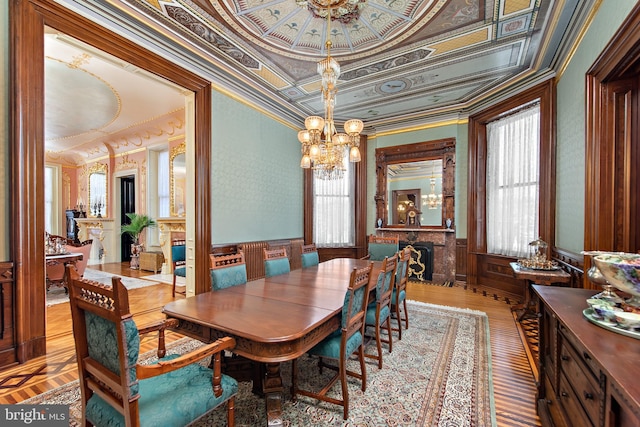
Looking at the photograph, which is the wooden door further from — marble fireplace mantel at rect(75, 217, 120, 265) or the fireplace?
the fireplace

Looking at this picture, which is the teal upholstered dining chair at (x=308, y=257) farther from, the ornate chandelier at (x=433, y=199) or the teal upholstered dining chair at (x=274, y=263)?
the ornate chandelier at (x=433, y=199)

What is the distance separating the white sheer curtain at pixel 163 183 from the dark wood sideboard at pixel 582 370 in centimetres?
743

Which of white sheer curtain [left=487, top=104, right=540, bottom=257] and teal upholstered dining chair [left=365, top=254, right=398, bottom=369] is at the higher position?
white sheer curtain [left=487, top=104, right=540, bottom=257]

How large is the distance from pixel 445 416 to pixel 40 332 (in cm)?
346

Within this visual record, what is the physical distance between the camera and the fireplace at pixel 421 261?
5.54 m

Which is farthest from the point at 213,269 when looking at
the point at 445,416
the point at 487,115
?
the point at 487,115

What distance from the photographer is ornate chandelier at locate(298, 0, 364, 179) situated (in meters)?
2.90

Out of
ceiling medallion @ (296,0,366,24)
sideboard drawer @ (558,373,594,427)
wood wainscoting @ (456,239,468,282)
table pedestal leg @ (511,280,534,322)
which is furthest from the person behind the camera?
wood wainscoting @ (456,239,468,282)

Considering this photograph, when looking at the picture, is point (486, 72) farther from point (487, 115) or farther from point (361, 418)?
point (361, 418)

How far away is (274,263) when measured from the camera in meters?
3.04

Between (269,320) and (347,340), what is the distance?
0.59m

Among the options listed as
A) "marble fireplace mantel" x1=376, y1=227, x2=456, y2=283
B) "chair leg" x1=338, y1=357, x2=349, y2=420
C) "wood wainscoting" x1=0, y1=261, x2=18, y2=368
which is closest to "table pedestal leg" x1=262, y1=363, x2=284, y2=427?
"chair leg" x1=338, y1=357, x2=349, y2=420

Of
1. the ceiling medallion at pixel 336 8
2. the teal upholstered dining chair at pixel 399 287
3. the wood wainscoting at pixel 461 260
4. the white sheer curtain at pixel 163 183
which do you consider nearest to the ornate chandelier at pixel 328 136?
the ceiling medallion at pixel 336 8

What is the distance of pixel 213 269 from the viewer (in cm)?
232
